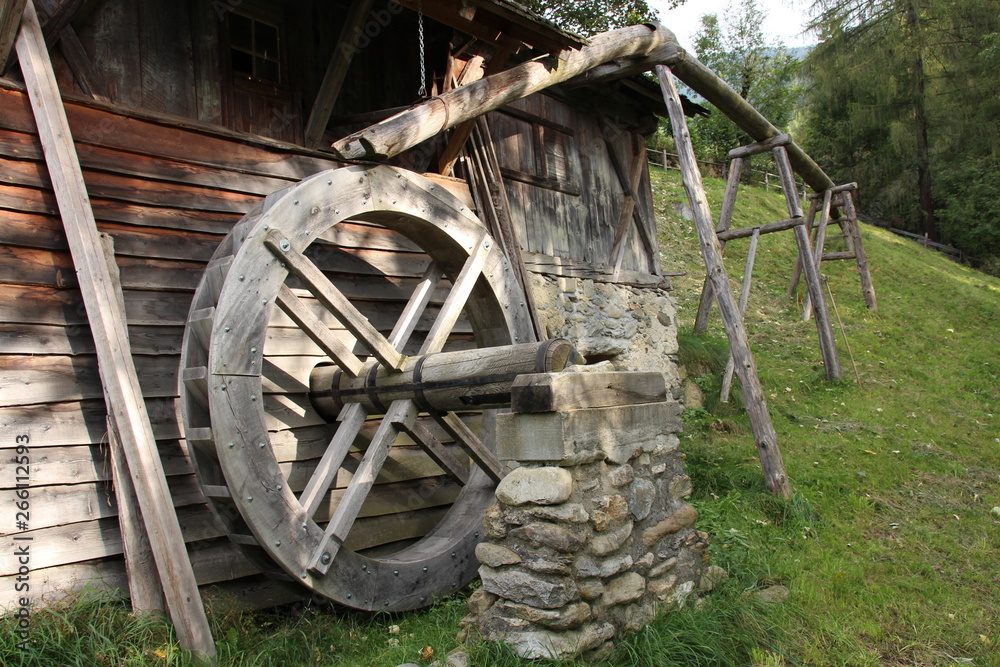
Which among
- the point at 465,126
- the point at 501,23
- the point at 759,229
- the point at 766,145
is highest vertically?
the point at 501,23

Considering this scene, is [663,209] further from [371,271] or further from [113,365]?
[113,365]

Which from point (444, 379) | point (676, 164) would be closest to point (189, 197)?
point (444, 379)

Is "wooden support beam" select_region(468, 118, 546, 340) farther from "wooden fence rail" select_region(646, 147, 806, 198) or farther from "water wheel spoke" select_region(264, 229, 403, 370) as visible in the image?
"wooden fence rail" select_region(646, 147, 806, 198)

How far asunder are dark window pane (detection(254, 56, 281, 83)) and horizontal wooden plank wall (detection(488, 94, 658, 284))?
1.98 metres

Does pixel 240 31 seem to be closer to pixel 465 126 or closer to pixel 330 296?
pixel 465 126

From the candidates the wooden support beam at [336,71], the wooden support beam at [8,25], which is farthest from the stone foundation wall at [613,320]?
the wooden support beam at [8,25]

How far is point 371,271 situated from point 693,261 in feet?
36.2

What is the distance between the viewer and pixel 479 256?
4.83 metres

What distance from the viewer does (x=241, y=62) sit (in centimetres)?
493

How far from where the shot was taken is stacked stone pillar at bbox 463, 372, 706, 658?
305 centimetres

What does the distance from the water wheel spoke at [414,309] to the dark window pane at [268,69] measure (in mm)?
1746

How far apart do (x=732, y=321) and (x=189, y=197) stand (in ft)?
13.8

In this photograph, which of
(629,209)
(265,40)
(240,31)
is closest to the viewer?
(240,31)

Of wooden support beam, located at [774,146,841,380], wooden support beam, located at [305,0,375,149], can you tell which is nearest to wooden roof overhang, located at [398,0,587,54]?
wooden support beam, located at [305,0,375,149]
